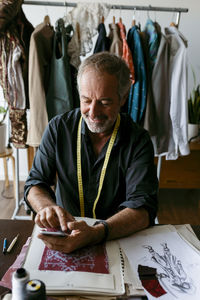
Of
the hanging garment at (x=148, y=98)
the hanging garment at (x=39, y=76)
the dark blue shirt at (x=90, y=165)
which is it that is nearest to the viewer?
the dark blue shirt at (x=90, y=165)

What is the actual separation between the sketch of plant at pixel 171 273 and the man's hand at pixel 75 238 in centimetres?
17

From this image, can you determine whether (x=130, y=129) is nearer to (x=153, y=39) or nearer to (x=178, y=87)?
(x=178, y=87)

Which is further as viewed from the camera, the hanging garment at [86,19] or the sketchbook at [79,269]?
the hanging garment at [86,19]

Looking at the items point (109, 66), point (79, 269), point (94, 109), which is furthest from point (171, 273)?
point (109, 66)

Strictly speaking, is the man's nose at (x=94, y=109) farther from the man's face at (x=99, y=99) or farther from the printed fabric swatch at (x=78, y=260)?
the printed fabric swatch at (x=78, y=260)

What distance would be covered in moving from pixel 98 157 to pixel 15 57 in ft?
3.52

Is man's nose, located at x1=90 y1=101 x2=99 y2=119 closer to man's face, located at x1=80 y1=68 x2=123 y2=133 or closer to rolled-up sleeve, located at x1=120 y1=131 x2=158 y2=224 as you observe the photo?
Answer: man's face, located at x1=80 y1=68 x2=123 y2=133

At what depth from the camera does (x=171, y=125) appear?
2.14 meters

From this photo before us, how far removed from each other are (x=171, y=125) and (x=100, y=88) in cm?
114

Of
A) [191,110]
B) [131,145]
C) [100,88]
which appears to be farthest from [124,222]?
[191,110]

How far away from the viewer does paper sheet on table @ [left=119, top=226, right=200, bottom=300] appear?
0.73m

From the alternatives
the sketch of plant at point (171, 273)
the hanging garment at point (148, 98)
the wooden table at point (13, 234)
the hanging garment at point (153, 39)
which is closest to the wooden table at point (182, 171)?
the hanging garment at point (148, 98)

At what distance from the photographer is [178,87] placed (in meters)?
2.02

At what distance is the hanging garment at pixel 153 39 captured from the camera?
1984mm
